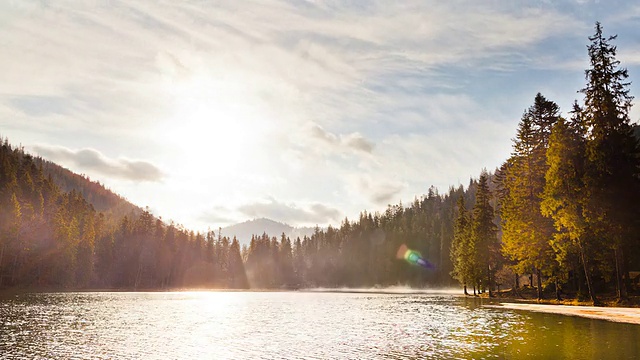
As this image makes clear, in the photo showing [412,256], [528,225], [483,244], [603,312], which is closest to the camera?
[603,312]

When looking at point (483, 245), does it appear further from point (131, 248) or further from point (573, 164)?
point (131, 248)

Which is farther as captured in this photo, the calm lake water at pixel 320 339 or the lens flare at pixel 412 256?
the lens flare at pixel 412 256

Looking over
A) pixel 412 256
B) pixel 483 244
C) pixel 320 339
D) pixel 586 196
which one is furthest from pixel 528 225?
pixel 412 256

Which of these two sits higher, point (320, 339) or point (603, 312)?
point (603, 312)

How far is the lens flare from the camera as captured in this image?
17994 centimetres

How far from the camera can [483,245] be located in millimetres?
73812

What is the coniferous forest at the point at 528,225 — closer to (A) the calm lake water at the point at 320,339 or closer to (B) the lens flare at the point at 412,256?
(A) the calm lake water at the point at 320,339

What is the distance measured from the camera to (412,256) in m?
183

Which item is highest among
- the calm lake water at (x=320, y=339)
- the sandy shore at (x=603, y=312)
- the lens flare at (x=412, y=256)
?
the lens flare at (x=412, y=256)

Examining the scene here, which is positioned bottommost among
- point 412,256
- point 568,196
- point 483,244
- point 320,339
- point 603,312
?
point 320,339

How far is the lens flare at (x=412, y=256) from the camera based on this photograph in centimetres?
17994

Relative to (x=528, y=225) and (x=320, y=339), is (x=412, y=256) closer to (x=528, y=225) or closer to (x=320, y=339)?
(x=528, y=225)

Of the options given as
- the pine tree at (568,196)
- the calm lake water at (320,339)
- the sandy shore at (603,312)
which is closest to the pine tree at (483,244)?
the pine tree at (568,196)

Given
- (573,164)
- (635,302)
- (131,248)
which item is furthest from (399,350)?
(131,248)
